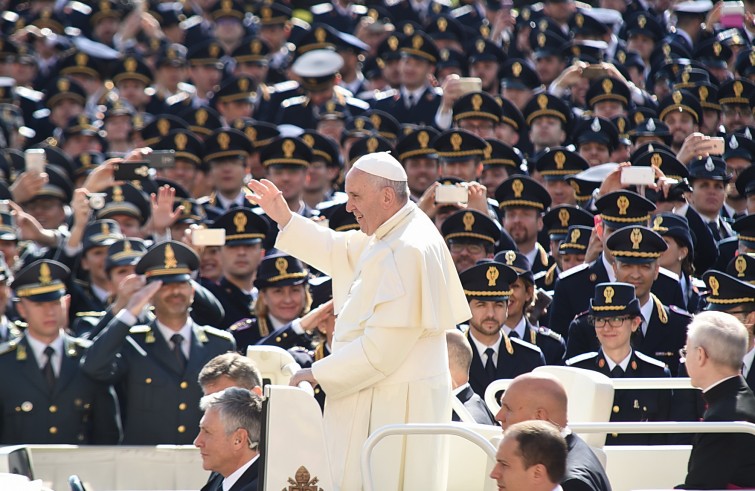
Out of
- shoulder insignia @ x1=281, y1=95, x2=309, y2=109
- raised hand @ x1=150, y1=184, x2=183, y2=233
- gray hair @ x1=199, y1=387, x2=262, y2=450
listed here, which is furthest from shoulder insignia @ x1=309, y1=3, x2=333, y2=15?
gray hair @ x1=199, y1=387, x2=262, y2=450

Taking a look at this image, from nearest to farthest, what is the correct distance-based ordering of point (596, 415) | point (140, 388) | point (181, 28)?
1. point (596, 415)
2. point (140, 388)
3. point (181, 28)

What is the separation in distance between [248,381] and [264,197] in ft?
3.16

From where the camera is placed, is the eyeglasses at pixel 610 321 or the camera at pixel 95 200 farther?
the camera at pixel 95 200

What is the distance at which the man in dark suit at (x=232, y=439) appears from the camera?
607 cm

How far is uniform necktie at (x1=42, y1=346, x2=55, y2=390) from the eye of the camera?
8.93 m

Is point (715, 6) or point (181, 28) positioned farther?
point (181, 28)

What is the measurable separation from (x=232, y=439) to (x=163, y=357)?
307 cm

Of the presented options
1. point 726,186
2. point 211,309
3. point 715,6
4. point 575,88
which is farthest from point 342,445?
point 715,6

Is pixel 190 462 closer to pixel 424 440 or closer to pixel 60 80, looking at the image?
pixel 424 440

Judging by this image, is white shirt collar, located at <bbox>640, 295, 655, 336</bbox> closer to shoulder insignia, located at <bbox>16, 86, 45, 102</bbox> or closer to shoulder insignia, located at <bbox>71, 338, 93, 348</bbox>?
shoulder insignia, located at <bbox>71, 338, 93, 348</bbox>

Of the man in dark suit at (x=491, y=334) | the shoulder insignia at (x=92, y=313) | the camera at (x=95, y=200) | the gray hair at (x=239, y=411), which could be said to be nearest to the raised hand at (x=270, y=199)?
the gray hair at (x=239, y=411)

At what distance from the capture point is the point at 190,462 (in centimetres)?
784

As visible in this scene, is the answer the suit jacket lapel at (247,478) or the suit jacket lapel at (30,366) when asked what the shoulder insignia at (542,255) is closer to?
the suit jacket lapel at (30,366)

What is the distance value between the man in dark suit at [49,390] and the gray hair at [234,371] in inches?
94.7
